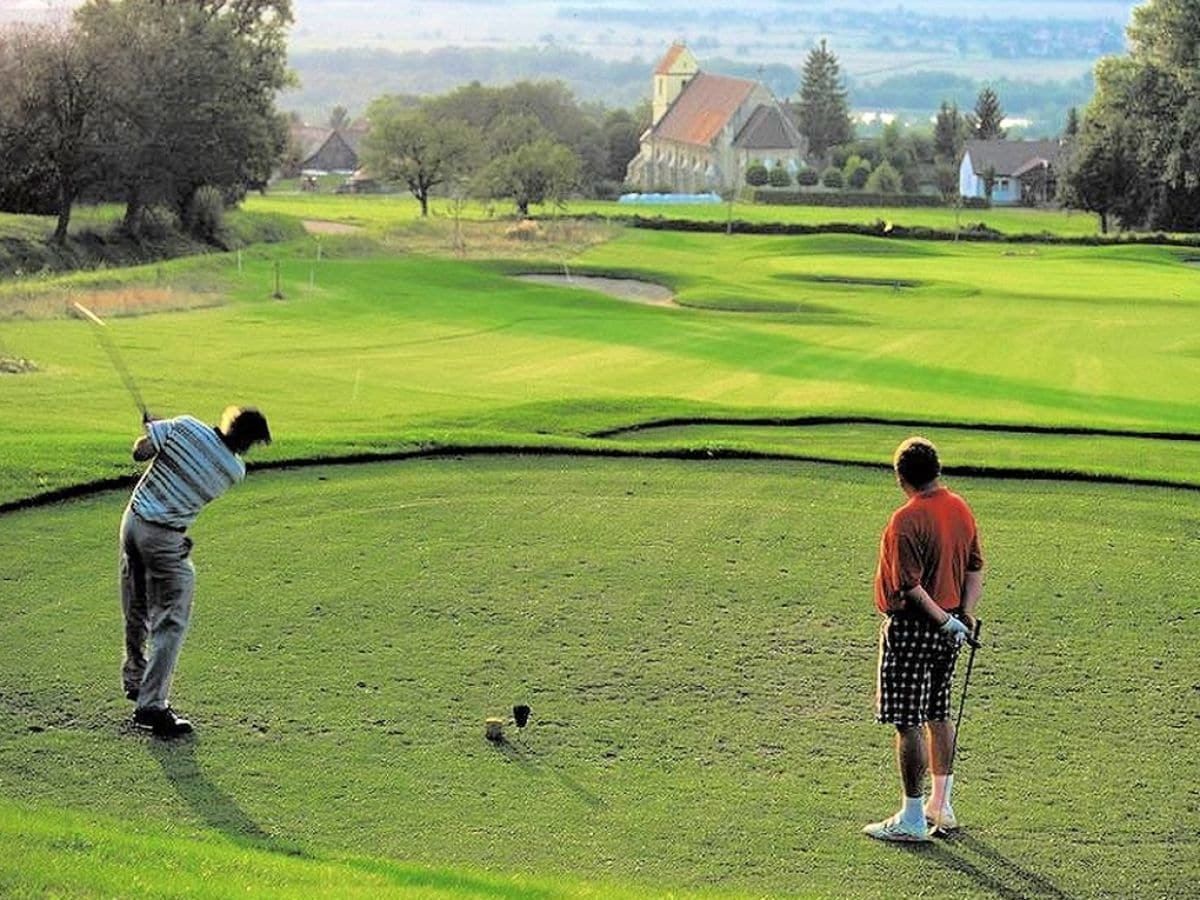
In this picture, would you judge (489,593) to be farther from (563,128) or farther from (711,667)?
(563,128)

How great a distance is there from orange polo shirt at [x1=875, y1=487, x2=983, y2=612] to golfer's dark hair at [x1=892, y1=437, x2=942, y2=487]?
0.11 metres

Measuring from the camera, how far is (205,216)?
3004 inches

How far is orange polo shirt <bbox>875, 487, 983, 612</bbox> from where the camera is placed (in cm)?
959

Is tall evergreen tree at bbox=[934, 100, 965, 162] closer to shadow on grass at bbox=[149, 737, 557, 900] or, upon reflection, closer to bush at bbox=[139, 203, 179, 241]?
bush at bbox=[139, 203, 179, 241]

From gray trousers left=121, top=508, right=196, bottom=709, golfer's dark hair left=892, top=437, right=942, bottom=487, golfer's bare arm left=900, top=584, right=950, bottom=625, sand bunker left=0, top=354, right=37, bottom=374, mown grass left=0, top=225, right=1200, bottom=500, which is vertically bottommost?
mown grass left=0, top=225, right=1200, bottom=500

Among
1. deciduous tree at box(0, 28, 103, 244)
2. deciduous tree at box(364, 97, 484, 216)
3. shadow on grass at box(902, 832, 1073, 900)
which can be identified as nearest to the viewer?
shadow on grass at box(902, 832, 1073, 900)

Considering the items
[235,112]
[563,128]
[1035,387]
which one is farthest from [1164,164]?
[563,128]

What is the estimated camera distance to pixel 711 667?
12047 mm

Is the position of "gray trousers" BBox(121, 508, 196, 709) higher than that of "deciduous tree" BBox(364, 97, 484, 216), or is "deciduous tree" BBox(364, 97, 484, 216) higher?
"deciduous tree" BBox(364, 97, 484, 216)

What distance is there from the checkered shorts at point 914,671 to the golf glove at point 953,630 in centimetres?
3

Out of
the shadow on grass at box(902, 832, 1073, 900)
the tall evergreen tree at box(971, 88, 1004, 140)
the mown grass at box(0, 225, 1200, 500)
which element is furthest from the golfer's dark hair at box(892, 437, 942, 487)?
the tall evergreen tree at box(971, 88, 1004, 140)

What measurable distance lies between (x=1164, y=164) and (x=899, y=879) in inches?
3580

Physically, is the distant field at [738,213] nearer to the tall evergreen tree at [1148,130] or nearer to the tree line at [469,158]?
the tree line at [469,158]

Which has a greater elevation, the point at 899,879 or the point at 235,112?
the point at 235,112
